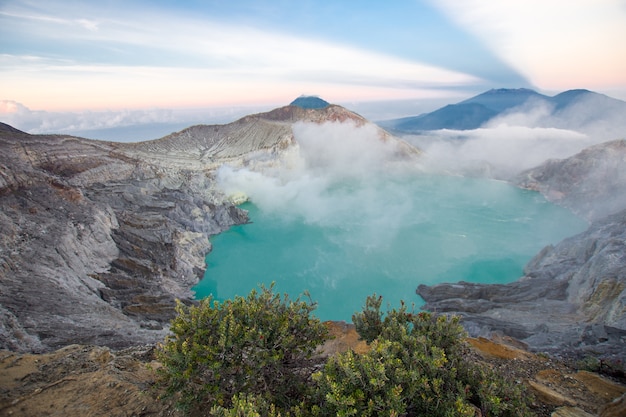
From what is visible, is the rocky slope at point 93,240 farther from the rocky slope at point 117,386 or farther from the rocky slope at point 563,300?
the rocky slope at point 563,300

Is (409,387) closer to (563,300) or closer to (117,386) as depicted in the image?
(117,386)

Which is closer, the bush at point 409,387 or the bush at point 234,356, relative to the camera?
the bush at point 409,387

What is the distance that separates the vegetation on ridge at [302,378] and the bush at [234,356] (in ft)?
0.07

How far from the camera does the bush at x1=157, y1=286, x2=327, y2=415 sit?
712 cm

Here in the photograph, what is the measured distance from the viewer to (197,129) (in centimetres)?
8481

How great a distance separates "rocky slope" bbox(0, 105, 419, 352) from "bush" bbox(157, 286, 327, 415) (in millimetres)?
11890

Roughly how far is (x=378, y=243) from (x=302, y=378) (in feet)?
125

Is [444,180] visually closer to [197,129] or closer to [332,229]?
[332,229]

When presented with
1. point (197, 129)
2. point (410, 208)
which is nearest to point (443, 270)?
point (410, 208)

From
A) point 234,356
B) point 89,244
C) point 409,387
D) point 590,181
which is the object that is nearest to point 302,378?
point 234,356

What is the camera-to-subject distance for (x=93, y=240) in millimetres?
30000

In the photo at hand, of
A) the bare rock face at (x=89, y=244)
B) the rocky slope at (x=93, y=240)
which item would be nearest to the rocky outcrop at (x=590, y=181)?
the rocky slope at (x=93, y=240)

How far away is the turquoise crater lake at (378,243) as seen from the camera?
3466cm

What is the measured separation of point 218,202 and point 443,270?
38.9m
